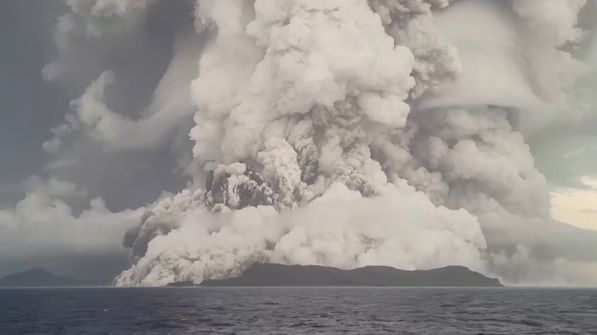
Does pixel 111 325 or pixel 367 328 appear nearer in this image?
pixel 367 328

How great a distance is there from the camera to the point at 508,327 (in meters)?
81.5

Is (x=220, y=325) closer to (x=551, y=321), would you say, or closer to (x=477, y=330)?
(x=477, y=330)

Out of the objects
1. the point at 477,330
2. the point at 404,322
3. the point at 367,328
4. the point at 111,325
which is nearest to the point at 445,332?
the point at 477,330

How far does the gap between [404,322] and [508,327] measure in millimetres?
14754

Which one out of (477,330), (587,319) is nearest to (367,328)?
(477,330)

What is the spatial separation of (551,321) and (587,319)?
24.9 ft

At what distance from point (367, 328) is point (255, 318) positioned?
72.8 ft

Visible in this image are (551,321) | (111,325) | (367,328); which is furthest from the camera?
(551,321)

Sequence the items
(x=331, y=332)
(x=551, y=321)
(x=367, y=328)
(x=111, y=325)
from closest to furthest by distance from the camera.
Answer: (x=331, y=332) → (x=367, y=328) → (x=111, y=325) → (x=551, y=321)

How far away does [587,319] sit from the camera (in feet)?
315

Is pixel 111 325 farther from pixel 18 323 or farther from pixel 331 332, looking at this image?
pixel 331 332

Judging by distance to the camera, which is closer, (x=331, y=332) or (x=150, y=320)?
(x=331, y=332)

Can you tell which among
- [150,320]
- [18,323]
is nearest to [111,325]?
[150,320]

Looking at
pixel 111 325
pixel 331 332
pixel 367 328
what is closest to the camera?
pixel 331 332
